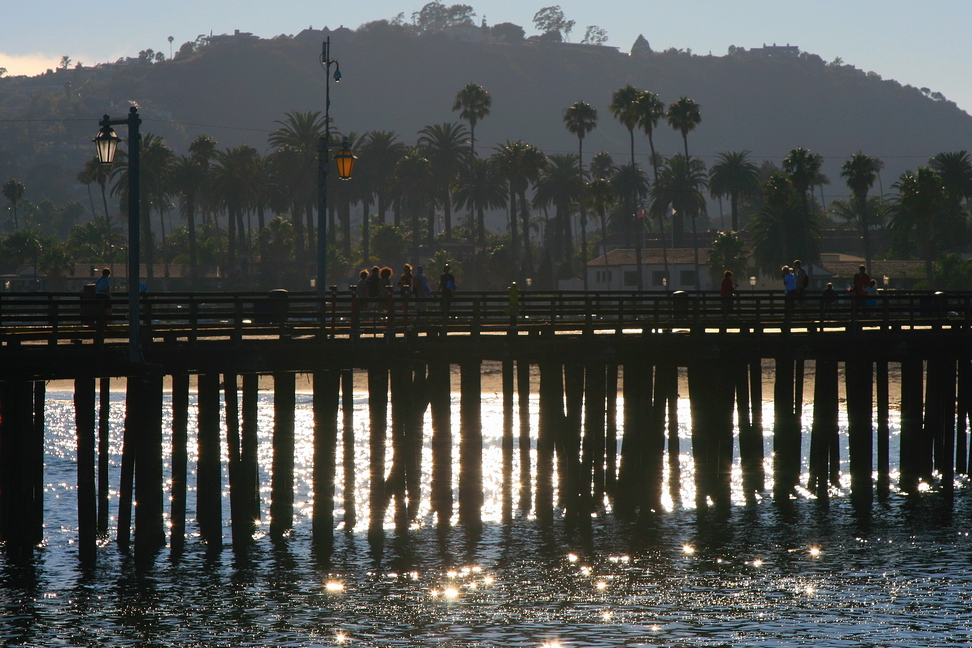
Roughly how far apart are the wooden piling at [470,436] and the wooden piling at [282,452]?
11.7 feet

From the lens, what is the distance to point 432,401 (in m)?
21.5

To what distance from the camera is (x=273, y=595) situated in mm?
18859

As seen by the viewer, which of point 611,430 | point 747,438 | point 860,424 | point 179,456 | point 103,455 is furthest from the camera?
point 860,424

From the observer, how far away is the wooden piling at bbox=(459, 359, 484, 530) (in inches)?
839

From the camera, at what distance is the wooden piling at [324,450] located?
20.6 metres

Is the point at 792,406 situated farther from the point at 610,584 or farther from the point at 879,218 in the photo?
the point at 879,218

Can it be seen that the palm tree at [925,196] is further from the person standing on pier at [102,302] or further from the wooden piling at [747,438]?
the person standing on pier at [102,302]

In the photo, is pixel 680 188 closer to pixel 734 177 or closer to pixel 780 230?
pixel 734 177

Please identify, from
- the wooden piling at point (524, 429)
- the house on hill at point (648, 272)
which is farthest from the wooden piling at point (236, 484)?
the house on hill at point (648, 272)

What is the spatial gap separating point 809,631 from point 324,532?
1018 cm

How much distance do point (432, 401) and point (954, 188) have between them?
89.9 metres

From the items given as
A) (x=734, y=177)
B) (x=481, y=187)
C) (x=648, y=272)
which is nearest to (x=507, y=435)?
(x=648, y=272)

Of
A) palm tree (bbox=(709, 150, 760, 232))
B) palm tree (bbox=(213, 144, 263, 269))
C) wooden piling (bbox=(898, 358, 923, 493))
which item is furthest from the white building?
wooden piling (bbox=(898, 358, 923, 493))

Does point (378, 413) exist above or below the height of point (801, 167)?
below
